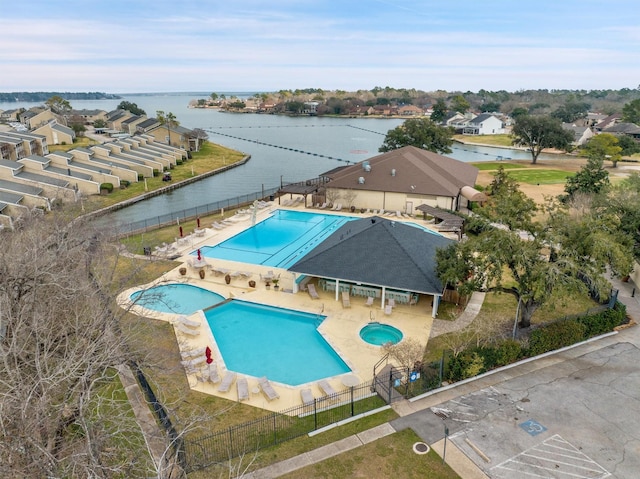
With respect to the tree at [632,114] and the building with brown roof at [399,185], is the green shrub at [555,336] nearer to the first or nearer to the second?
the building with brown roof at [399,185]

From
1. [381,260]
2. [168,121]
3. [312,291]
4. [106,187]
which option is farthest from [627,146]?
[168,121]

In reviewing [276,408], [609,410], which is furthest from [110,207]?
[609,410]

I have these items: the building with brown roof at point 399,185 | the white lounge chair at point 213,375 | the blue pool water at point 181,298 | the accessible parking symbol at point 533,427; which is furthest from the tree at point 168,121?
the accessible parking symbol at point 533,427

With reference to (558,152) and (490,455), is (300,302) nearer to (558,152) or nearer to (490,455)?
(490,455)

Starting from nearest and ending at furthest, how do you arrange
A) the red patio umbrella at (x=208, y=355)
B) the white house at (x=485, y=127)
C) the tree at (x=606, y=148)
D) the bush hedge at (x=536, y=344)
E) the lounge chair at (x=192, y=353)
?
1. the bush hedge at (x=536, y=344)
2. the red patio umbrella at (x=208, y=355)
3. the lounge chair at (x=192, y=353)
4. the tree at (x=606, y=148)
5. the white house at (x=485, y=127)

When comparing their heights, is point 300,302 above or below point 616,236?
below
